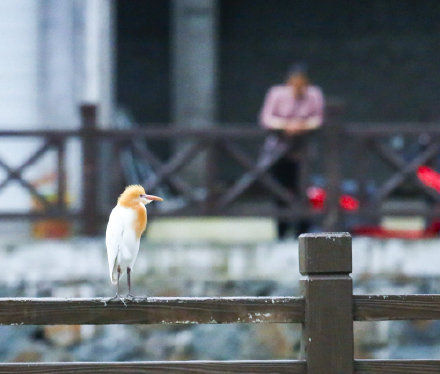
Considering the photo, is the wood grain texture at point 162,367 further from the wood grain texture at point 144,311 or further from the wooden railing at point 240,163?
the wooden railing at point 240,163

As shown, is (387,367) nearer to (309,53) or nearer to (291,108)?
(291,108)

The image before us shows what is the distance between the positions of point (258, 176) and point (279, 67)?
4.73 metres

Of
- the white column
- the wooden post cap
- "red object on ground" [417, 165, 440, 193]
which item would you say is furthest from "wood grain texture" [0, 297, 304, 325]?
the white column

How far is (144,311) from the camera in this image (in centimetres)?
452

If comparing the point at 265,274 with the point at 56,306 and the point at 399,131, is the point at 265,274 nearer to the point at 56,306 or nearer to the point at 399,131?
the point at 399,131

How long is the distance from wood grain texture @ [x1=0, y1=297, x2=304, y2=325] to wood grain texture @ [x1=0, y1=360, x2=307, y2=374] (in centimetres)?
16

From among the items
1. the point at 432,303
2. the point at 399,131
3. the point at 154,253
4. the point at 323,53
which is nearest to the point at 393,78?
the point at 323,53

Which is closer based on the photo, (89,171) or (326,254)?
(326,254)

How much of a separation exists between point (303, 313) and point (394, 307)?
360 millimetres

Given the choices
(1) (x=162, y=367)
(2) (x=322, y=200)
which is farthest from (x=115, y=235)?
(2) (x=322, y=200)

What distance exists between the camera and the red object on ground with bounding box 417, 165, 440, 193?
9469 mm

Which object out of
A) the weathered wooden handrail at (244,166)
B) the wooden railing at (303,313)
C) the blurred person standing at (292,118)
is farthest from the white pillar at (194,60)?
the wooden railing at (303,313)

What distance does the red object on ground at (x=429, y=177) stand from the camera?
9469 millimetres

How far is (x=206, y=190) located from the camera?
9141 mm
